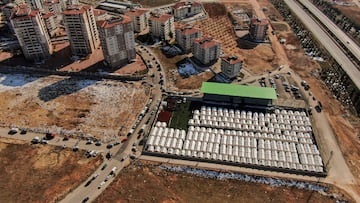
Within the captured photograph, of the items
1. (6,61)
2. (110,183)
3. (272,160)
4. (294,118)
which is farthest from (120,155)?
(6,61)

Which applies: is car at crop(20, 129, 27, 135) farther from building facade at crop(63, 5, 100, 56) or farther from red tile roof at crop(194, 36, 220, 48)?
red tile roof at crop(194, 36, 220, 48)

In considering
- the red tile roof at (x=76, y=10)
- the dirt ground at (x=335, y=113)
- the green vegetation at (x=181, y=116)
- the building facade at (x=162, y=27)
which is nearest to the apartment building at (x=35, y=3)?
the red tile roof at (x=76, y=10)

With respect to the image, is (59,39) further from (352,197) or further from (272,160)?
(352,197)

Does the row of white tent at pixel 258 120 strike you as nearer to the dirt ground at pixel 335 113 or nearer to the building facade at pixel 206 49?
the dirt ground at pixel 335 113

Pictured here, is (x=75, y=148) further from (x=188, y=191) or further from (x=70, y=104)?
(x=188, y=191)

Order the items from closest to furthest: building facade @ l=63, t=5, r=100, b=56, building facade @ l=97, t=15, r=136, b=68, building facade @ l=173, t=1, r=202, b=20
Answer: building facade @ l=97, t=15, r=136, b=68 < building facade @ l=63, t=5, r=100, b=56 < building facade @ l=173, t=1, r=202, b=20

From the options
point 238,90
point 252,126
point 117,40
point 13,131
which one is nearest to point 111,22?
point 117,40

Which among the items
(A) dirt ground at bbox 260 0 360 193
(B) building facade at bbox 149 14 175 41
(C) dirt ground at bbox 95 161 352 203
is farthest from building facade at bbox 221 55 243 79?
(C) dirt ground at bbox 95 161 352 203
